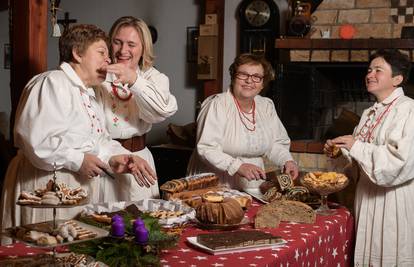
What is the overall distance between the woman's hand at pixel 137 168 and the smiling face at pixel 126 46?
564 mm

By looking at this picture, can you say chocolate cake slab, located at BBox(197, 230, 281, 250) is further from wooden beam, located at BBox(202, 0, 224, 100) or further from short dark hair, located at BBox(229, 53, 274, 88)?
wooden beam, located at BBox(202, 0, 224, 100)

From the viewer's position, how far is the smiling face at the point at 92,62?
2574 mm

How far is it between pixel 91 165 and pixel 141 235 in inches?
28.1

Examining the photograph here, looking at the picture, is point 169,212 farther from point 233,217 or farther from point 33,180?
point 33,180

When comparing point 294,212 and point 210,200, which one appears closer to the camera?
point 210,200

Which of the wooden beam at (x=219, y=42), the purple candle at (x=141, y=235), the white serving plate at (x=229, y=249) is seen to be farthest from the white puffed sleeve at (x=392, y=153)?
the wooden beam at (x=219, y=42)

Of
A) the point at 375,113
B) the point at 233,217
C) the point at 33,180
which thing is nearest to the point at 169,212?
the point at 233,217

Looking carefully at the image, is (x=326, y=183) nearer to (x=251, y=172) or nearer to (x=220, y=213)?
(x=251, y=172)

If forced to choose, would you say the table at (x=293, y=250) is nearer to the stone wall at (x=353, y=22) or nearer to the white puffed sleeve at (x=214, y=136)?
the white puffed sleeve at (x=214, y=136)

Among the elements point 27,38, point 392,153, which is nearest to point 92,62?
point 27,38

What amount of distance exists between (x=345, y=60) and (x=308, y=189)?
2.19 meters

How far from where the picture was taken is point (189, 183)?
272 cm

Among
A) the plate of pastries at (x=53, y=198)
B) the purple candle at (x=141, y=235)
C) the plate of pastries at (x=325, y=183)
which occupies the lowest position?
the plate of pastries at (x=325, y=183)

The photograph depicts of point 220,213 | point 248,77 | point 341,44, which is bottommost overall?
point 220,213
